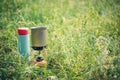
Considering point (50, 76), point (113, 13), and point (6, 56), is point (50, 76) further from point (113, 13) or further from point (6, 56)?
point (113, 13)

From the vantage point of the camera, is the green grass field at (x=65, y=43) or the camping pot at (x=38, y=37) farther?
the camping pot at (x=38, y=37)

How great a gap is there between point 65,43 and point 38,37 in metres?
0.47

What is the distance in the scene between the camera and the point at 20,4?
6156 mm

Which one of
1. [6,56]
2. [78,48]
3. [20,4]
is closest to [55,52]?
[78,48]

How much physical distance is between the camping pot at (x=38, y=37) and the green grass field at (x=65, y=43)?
15 cm

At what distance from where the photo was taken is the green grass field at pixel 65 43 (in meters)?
3.79

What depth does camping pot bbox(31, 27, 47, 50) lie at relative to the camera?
161 inches

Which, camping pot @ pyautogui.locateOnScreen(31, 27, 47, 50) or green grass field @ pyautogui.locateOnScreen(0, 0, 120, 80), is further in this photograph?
camping pot @ pyautogui.locateOnScreen(31, 27, 47, 50)

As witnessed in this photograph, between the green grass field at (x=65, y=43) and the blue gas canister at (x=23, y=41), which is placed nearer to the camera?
the green grass field at (x=65, y=43)

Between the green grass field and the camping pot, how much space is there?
15cm

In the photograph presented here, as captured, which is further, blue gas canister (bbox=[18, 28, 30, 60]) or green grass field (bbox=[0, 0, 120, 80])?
blue gas canister (bbox=[18, 28, 30, 60])

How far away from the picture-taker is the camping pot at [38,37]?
4.09 m

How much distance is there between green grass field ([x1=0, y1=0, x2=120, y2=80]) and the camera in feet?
12.4

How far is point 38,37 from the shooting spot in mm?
4098
